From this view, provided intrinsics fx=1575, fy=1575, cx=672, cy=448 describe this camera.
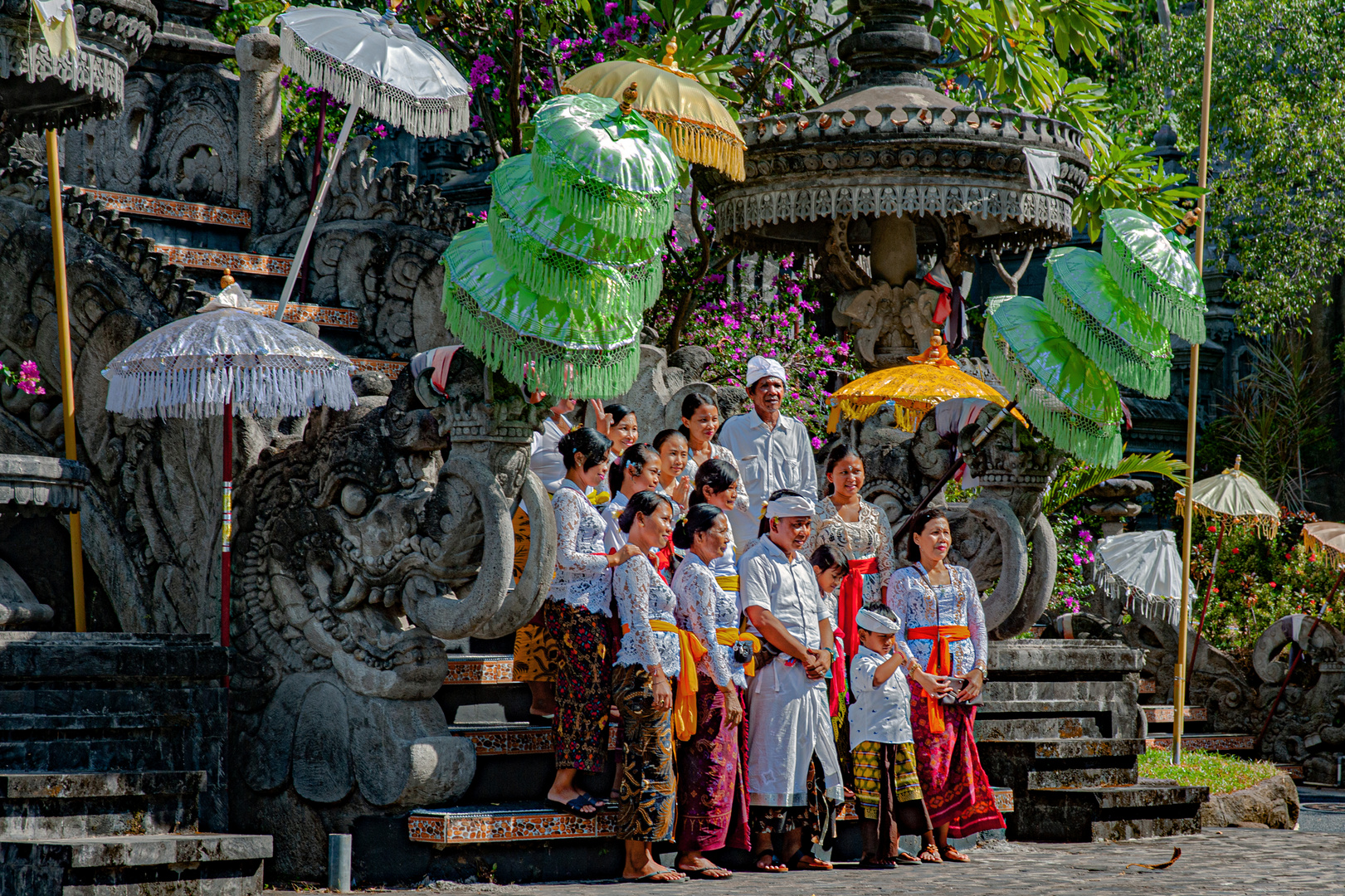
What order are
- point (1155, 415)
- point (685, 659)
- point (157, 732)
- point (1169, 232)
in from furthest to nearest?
point (1155, 415) → point (1169, 232) → point (685, 659) → point (157, 732)

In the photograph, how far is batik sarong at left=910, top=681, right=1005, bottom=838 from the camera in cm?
749

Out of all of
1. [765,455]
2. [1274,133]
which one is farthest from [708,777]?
[1274,133]

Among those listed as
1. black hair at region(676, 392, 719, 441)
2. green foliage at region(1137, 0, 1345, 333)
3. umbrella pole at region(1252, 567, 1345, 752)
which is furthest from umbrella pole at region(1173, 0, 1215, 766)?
green foliage at region(1137, 0, 1345, 333)

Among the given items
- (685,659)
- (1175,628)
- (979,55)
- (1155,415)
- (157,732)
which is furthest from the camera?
(1155,415)

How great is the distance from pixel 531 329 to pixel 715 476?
1.26m

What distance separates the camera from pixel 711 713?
671 centimetres

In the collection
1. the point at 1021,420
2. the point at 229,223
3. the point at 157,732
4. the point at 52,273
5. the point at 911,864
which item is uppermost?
the point at 229,223

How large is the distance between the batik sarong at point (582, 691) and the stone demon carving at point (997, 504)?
2500 millimetres

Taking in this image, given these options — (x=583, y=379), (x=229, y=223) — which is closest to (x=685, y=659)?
(x=583, y=379)

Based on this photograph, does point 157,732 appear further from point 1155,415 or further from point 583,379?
point 1155,415

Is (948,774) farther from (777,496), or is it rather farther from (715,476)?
(715,476)

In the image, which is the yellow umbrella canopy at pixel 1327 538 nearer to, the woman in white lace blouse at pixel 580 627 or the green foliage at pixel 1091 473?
the green foliage at pixel 1091 473

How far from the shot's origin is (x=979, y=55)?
12070 mm

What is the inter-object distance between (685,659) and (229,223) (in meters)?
5.09
